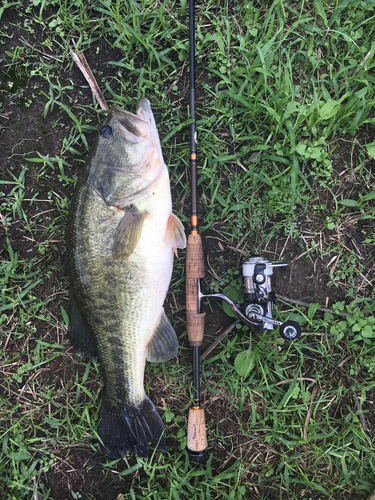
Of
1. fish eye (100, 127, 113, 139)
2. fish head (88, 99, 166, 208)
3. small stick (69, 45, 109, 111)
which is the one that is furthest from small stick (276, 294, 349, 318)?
small stick (69, 45, 109, 111)

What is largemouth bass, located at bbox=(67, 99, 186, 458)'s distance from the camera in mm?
2090

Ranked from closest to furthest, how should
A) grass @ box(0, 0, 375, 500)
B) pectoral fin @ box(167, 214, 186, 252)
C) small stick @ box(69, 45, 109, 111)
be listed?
pectoral fin @ box(167, 214, 186, 252) → grass @ box(0, 0, 375, 500) → small stick @ box(69, 45, 109, 111)

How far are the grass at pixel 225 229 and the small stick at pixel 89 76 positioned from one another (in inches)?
2.4

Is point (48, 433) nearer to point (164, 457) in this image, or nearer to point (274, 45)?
point (164, 457)

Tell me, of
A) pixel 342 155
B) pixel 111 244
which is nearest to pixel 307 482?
pixel 111 244

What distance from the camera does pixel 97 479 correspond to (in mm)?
2564

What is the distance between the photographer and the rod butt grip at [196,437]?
7.59 ft

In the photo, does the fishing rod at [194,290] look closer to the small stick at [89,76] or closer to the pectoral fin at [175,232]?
the pectoral fin at [175,232]

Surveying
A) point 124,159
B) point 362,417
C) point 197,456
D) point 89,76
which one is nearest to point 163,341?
point 197,456

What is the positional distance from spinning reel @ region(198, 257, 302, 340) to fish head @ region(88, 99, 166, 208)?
3.03 feet

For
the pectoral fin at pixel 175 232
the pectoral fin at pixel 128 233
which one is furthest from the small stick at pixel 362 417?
the pectoral fin at pixel 128 233

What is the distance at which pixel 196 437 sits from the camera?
7.59ft

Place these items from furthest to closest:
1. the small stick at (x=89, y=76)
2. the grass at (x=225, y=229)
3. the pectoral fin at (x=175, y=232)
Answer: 1. the small stick at (x=89, y=76)
2. the grass at (x=225, y=229)
3. the pectoral fin at (x=175, y=232)

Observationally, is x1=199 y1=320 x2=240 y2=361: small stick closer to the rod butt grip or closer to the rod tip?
the rod butt grip
